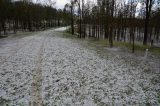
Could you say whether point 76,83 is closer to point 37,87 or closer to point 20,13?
point 37,87

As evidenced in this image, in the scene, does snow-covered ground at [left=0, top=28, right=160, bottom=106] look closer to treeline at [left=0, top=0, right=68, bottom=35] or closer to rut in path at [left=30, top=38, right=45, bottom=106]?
rut in path at [left=30, top=38, right=45, bottom=106]

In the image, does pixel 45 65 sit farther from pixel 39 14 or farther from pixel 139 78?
pixel 39 14

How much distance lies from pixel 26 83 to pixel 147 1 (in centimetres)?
2321

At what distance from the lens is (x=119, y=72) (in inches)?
513

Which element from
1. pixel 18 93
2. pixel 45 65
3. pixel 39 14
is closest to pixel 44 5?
pixel 39 14

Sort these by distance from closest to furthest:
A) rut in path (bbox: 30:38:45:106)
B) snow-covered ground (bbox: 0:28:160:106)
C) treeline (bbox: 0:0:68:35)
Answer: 1. rut in path (bbox: 30:38:45:106)
2. snow-covered ground (bbox: 0:28:160:106)
3. treeline (bbox: 0:0:68:35)

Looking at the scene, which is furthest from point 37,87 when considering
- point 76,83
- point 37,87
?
point 76,83

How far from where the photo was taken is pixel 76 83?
10.6 m

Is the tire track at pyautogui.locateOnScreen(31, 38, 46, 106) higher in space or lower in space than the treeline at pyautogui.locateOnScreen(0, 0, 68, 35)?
lower

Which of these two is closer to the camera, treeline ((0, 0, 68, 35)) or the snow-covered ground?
the snow-covered ground

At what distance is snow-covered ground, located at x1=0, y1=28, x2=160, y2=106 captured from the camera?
8.55 m

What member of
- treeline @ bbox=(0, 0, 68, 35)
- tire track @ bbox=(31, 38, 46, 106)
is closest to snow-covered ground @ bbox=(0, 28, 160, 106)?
tire track @ bbox=(31, 38, 46, 106)

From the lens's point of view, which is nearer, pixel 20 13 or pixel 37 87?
pixel 37 87

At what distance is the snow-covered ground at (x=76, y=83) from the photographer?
8555 millimetres
